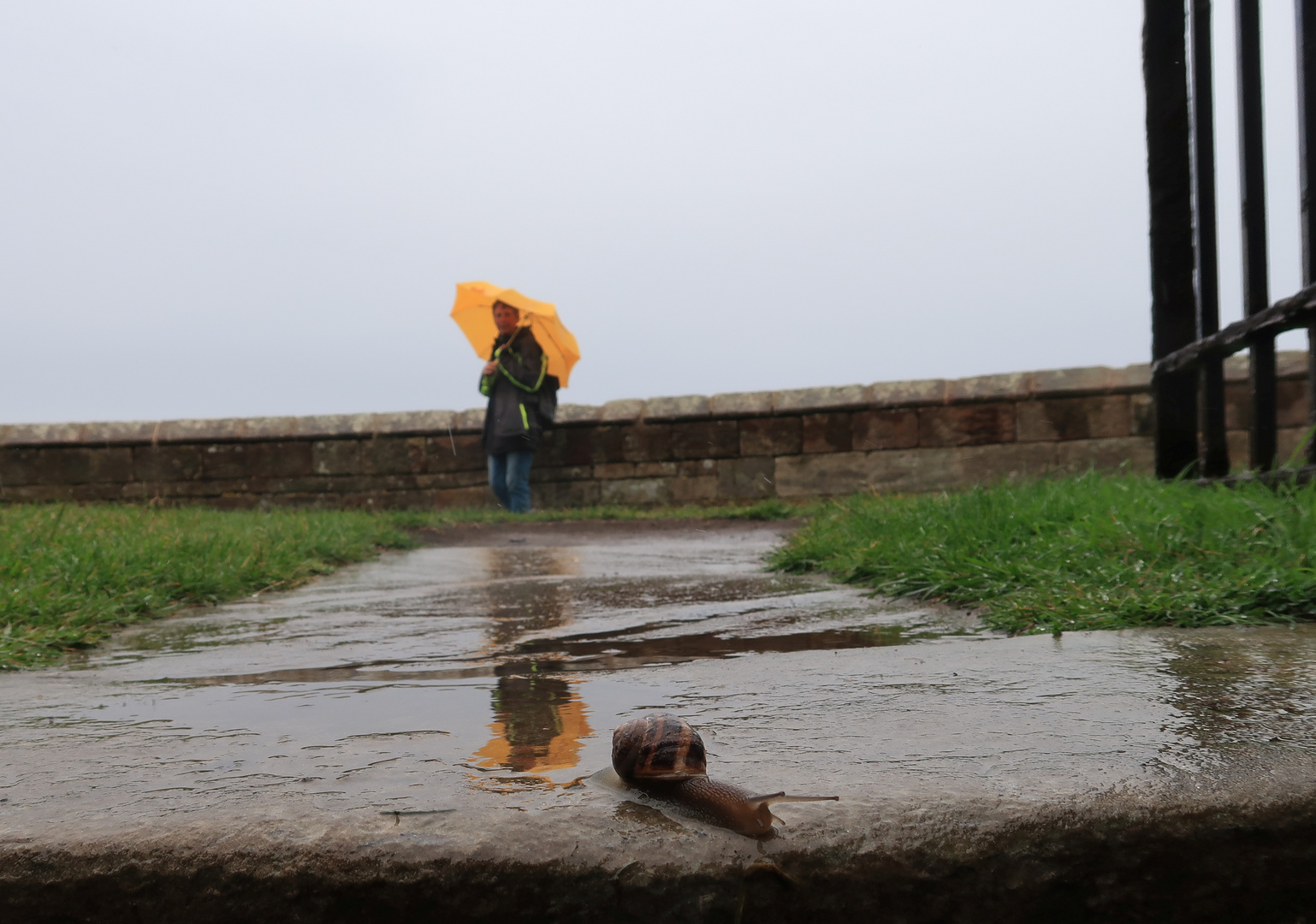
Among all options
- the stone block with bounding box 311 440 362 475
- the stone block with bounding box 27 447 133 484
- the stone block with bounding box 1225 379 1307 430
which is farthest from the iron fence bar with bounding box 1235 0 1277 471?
the stone block with bounding box 27 447 133 484

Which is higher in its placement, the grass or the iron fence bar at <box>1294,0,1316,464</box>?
the iron fence bar at <box>1294,0,1316,464</box>

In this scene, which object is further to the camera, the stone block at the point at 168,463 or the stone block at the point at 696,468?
the stone block at the point at 168,463

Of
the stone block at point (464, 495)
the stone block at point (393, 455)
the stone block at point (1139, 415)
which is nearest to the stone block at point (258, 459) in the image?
the stone block at point (393, 455)

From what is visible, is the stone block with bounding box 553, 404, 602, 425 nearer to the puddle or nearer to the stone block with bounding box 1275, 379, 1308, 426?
the stone block with bounding box 1275, 379, 1308, 426

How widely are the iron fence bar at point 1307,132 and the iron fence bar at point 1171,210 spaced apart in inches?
44.8

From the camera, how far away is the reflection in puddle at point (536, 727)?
4.03 feet

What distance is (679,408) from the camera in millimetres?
10344

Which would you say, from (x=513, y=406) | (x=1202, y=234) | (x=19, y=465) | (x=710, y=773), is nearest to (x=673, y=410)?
(x=513, y=406)

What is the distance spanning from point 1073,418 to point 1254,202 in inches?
239

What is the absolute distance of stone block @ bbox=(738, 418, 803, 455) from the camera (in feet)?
33.1

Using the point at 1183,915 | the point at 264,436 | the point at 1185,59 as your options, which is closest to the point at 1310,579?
the point at 1183,915

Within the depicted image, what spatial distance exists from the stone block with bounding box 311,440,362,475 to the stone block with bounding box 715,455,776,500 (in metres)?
3.84

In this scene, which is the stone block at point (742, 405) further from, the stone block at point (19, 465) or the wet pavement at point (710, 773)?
the wet pavement at point (710, 773)

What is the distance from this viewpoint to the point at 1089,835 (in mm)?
963
